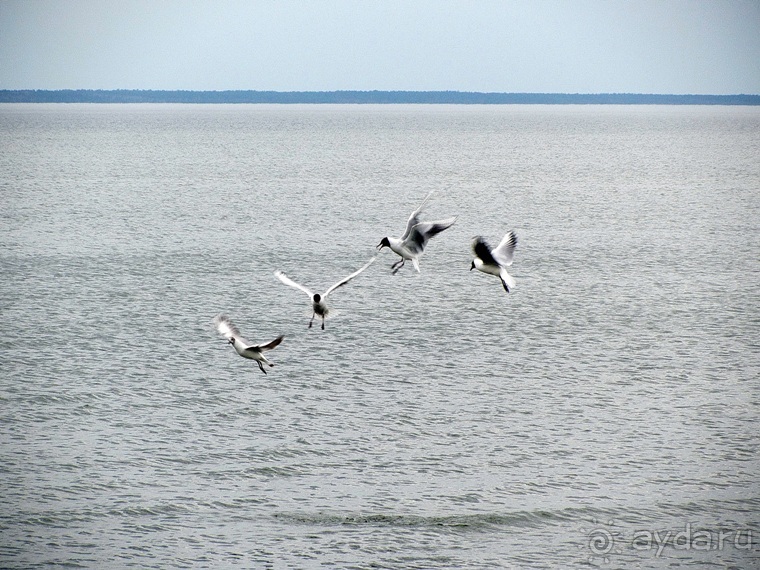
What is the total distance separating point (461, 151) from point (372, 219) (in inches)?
4688

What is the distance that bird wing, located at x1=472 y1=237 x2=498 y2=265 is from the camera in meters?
22.5

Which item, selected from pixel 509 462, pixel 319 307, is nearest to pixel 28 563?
pixel 319 307

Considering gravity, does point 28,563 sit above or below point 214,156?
below

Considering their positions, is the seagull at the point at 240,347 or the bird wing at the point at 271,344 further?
the seagull at the point at 240,347

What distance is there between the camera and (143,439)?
101 feet

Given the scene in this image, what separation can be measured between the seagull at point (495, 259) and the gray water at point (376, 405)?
21.6 feet

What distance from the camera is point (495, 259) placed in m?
23.5

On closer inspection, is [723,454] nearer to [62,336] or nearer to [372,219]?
[62,336]

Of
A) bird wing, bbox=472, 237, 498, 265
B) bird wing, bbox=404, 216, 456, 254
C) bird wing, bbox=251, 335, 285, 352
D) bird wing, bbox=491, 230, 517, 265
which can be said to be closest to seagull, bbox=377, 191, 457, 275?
bird wing, bbox=404, 216, 456, 254

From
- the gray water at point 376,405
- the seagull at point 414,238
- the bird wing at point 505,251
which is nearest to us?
the seagull at point 414,238

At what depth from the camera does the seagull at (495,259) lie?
74.6 feet

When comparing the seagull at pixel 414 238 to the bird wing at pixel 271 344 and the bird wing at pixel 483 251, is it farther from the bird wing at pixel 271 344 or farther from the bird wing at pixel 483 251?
the bird wing at pixel 271 344

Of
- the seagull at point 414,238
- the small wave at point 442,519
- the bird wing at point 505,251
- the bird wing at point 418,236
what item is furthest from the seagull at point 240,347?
the bird wing at point 505,251

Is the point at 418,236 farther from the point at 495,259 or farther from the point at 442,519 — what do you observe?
the point at 442,519
